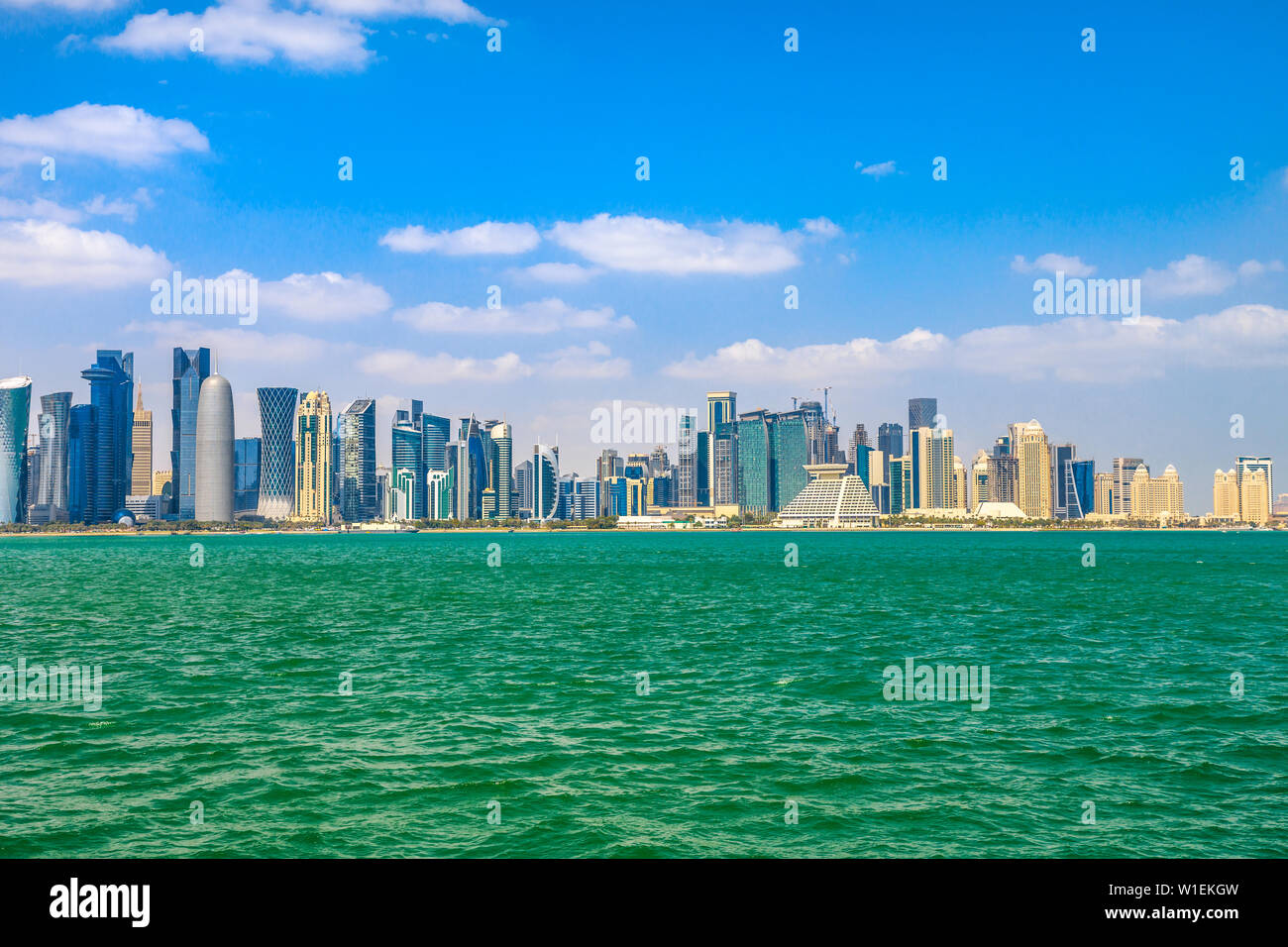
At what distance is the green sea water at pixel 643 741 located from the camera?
17.2 metres

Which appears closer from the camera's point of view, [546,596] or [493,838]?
[493,838]

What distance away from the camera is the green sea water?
17.2 meters

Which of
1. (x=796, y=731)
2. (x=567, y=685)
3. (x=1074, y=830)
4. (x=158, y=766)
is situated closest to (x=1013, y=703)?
(x=796, y=731)

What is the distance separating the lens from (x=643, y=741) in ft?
79.0

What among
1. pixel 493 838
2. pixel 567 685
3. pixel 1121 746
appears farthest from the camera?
pixel 567 685
